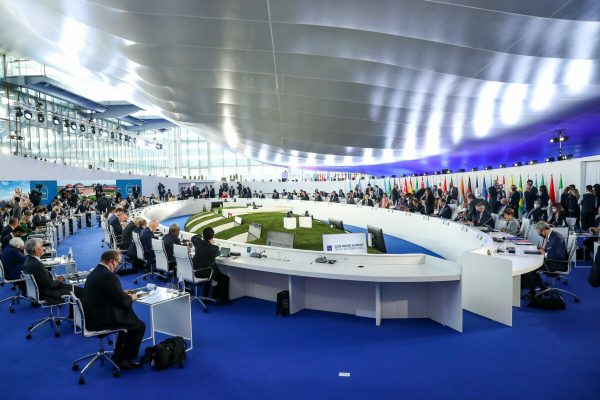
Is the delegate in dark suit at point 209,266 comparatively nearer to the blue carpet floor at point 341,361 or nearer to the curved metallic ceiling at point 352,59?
the blue carpet floor at point 341,361

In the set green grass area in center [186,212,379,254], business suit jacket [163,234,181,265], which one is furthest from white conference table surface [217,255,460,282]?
green grass area in center [186,212,379,254]

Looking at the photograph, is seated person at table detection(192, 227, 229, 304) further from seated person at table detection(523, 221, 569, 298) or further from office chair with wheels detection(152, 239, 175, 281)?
seated person at table detection(523, 221, 569, 298)

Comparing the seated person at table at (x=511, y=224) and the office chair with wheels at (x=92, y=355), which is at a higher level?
the seated person at table at (x=511, y=224)

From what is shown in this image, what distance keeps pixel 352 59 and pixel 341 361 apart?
8.65m

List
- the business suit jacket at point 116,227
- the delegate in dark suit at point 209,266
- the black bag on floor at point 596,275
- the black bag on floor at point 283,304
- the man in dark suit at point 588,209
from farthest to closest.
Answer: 1. the business suit jacket at point 116,227
2. the man in dark suit at point 588,209
3. the delegate in dark suit at point 209,266
4. the black bag on floor at point 283,304
5. the black bag on floor at point 596,275

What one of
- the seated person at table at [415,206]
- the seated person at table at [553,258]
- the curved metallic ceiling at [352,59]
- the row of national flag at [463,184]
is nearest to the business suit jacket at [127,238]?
the curved metallic ceiling at [352,59]

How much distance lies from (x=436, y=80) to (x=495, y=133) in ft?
21.5

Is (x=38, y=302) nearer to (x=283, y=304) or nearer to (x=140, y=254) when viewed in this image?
(x=140, y=254)

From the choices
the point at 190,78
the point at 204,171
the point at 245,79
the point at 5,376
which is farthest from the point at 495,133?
the point at 204,171

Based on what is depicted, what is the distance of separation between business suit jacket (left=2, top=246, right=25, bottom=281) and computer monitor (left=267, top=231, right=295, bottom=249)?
14.6ft

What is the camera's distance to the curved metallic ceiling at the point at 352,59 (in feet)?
25.9

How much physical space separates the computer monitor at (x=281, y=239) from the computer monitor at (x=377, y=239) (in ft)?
6.29

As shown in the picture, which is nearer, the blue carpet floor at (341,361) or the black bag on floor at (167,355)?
the blue carpet floor at (341,361)

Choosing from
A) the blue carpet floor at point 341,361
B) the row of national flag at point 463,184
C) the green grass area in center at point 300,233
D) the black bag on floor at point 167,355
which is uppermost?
the row of national flag at point 463,184
